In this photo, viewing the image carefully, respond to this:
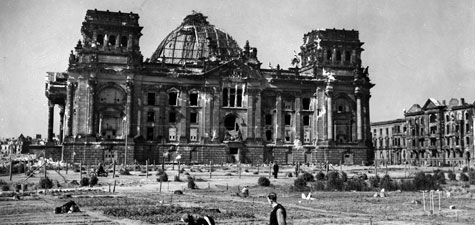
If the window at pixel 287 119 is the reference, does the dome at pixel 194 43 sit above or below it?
above

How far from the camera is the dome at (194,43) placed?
288ft

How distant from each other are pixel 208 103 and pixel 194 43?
18673 mm

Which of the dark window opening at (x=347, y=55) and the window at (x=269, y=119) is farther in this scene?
the dark window opening at (x=347, y=55)

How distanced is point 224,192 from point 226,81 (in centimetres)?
4493

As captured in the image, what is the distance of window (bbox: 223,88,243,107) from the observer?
A: 75.7m

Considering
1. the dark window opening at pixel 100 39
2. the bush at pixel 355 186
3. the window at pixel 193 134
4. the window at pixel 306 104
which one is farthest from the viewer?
the window at pixel 306 104

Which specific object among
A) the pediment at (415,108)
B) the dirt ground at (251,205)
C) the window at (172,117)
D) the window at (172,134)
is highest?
the pediment at (415,108)

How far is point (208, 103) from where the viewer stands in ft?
244

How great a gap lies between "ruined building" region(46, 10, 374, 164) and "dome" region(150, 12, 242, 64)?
3.22m

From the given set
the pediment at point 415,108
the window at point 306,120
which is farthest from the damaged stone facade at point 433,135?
the window at point 306,120

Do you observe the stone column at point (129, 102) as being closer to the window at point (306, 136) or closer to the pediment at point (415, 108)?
the window at point (306, 136)

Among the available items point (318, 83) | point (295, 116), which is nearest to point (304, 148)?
point (295, 116)

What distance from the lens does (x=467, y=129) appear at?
296 feet

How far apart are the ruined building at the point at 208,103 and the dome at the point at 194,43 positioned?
3.22 meters
